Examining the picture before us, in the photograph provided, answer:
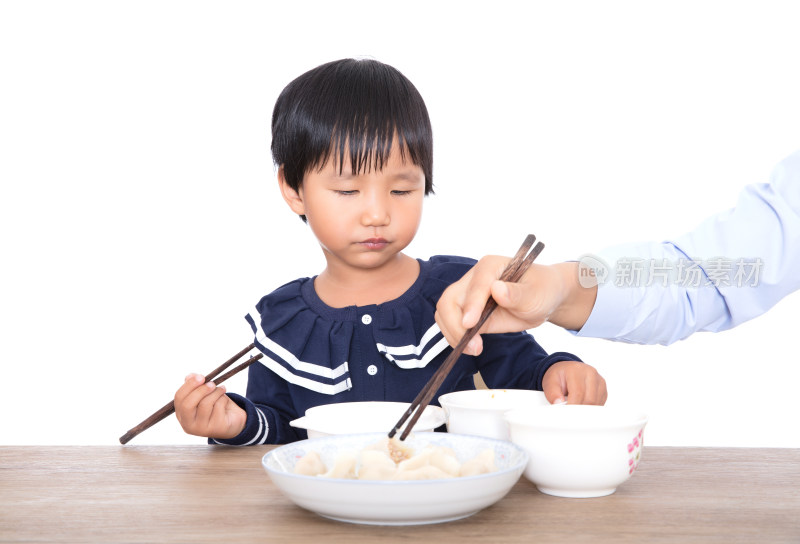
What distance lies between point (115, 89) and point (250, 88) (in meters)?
0.44

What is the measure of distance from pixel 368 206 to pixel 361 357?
28 centimetres

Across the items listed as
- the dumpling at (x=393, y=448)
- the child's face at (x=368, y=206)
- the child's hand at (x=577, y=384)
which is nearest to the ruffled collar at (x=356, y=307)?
the child's face at (x=368, y=206)

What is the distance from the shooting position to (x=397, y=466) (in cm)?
78

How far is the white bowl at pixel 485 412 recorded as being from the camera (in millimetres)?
964

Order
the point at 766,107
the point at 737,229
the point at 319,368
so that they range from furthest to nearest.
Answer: the point at 766,107, the point at 319,368, the point at 737,229

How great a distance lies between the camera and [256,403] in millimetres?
1490

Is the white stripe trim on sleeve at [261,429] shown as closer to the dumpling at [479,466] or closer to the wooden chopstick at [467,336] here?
the wooden chopstick at [467,336]

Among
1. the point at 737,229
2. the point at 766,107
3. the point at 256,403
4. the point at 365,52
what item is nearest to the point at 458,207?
the point at 365,52

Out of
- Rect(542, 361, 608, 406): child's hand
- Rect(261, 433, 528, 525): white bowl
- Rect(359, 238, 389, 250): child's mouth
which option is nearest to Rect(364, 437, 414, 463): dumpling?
Rect(261, 433, 528, 525): white bowl

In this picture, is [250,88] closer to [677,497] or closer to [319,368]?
[319,368]

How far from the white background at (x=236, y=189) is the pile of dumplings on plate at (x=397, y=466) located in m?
1.79

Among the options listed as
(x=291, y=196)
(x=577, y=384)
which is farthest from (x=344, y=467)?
(x=291, y=196)

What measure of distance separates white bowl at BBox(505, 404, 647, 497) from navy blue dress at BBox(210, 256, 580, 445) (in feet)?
1.81

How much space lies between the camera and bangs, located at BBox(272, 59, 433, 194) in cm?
135
